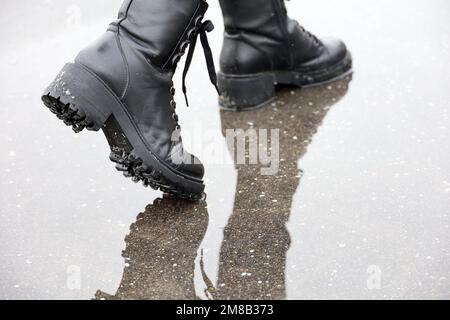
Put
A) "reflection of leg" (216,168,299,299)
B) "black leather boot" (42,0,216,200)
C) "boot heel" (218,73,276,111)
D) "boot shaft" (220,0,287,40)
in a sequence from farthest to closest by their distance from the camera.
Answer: "boot heel" (218,73,276,111) → "boot shaft" (220,0,287,40) → "black leather boot" (42,0,216,200) → "reflection of leg" (216,168,299,299)

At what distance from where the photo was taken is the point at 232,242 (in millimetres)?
2131

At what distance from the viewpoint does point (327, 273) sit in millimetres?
1964

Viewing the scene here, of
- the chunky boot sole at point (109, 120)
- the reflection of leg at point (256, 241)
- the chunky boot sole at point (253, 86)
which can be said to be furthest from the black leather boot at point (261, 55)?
the chunky boot sole at point (109, 120)

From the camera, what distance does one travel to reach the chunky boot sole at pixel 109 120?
2.00 meters

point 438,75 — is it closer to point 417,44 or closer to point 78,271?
point 417,44

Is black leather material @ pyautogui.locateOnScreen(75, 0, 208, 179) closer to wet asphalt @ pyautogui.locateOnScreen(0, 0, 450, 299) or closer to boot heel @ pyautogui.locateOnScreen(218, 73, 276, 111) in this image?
wet asphalt @ pyautogui.locateOnScreen(0, 0, 450, 299)

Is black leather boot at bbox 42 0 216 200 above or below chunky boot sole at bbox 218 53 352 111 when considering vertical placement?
above

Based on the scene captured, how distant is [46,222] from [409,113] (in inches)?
54.6

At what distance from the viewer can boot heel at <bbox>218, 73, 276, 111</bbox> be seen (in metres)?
2.87

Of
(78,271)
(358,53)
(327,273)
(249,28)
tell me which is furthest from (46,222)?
(358,53)

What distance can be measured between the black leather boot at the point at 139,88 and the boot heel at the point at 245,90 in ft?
2.12

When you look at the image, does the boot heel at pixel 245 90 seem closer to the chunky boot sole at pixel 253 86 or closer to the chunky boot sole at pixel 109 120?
the chunky boot sole at pixel 253 86

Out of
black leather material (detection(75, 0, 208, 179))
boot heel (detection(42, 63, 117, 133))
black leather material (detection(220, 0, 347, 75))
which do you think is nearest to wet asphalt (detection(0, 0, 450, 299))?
black leather material (detection(220, 0, 347, 75))
